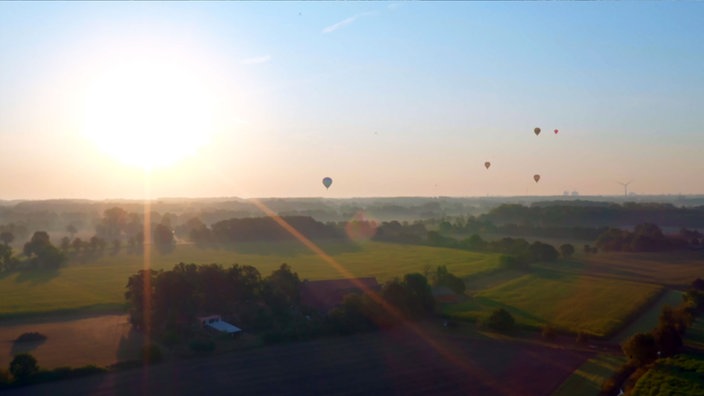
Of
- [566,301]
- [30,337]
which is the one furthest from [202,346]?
[566,301]

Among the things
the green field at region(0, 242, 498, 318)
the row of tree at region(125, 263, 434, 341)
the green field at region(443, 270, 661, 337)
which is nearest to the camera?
the row of tree at region(125, 263, 434, 341)

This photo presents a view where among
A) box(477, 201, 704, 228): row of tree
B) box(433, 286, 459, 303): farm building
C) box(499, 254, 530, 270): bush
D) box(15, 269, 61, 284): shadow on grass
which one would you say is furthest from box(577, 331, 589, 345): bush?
box(477, 201, 704, 228): row of tree

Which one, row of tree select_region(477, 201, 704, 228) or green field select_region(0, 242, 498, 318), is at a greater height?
row of tree select_region(477, 201, 704, 228)

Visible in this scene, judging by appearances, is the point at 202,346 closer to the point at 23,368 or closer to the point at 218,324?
the point at 218,324

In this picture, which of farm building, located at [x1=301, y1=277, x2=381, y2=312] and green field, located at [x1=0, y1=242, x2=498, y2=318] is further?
green field, located at [x1=0, y1=242, x2=498, y2=318]

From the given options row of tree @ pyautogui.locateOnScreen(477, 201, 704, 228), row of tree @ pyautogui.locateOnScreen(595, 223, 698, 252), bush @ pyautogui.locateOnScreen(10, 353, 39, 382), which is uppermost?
row of tree @ pyautogui.locateOnScreen(477, 201, 704, 228)

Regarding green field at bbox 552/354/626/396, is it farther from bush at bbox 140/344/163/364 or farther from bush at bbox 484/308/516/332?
bush at bbox 140/344/163/364

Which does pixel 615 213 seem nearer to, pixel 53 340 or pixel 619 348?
pixel 619 348
